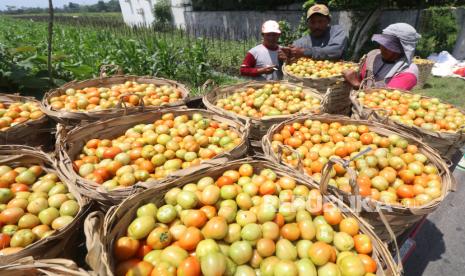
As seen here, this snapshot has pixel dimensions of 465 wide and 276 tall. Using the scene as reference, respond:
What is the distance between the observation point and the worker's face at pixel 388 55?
13.4 ft

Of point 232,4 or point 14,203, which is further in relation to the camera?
point 232,4

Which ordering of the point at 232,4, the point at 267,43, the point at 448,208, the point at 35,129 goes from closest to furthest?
the point at 35,129
the point at 448,208
the point at 267,43
the point at 232,4

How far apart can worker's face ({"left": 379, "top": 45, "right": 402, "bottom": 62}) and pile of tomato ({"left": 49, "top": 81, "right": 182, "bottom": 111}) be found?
118 inches

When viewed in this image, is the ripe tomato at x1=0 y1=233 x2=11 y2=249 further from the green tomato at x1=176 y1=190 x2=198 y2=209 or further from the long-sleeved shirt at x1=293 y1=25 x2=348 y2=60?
the long-sleeved shirt at x1=293 y1=25 x2=348 y2=60

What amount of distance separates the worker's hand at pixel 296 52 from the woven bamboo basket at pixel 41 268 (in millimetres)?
4981

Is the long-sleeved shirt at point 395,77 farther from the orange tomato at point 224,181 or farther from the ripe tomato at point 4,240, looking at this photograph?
the ripe tomato at point 4,240

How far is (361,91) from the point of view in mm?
4004

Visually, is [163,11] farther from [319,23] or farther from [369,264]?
[369,264]

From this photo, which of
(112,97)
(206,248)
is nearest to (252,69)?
(112,97)

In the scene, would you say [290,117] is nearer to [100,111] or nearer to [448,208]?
[100,111]

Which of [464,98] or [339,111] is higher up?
[339,111]

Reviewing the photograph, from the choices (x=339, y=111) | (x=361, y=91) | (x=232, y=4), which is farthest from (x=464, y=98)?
(x=232, y=4)

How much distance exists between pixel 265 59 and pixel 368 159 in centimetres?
324

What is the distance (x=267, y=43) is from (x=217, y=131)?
2.91 m
